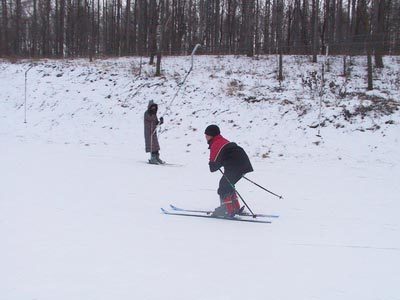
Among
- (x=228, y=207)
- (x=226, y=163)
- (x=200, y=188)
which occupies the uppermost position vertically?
(x=226, y=163)

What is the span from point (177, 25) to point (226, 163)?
3629cm

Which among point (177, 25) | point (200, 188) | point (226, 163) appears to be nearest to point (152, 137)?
point (200, 188)

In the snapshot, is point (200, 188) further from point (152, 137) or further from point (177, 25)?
point (177, 25)

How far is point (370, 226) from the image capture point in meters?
6.45

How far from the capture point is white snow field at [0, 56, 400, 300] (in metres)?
4.39

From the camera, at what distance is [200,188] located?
923cm

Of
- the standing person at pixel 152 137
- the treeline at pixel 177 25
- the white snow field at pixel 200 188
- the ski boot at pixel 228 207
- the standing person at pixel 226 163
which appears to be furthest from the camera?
the treeline at pixel 177 25

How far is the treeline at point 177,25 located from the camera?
3234 centimetres

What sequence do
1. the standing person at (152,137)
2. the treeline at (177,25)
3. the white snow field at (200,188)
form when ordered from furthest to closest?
the treeline at (177,25)
the standing person at (152,137)
the white snow field at (200,188)

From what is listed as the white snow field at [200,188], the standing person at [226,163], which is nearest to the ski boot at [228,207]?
the standing person at [226,163]

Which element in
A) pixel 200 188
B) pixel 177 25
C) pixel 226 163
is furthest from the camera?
pixel 177 25

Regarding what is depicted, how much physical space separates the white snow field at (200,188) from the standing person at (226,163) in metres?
0.30

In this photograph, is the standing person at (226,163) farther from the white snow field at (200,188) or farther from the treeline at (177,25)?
the treeline at (177,25)

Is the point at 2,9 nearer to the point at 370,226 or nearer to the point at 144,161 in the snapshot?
the point at 144,161
